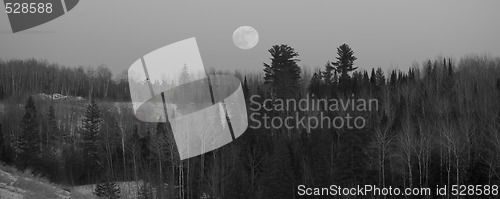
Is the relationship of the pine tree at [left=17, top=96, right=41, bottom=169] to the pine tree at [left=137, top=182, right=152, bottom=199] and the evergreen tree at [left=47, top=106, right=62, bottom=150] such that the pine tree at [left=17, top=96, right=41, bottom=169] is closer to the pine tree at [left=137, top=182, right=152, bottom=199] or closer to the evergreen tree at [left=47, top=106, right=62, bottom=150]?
the evergreen tree at [left=47, top=106, right=62, bottom=150]

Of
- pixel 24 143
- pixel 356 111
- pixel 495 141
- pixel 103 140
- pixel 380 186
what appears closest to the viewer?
pixel 495 141

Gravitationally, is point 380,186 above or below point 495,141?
below

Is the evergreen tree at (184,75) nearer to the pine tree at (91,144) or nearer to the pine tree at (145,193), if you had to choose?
the pine tree at (145,193)

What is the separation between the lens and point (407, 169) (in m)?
31.4

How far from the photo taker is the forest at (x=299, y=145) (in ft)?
100

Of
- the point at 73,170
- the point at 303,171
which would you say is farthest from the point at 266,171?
the point at 73,170

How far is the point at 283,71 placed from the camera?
44938mm

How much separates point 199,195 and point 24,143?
69.6 feet

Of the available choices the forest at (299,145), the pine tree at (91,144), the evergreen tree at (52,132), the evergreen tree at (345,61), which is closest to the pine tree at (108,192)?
the forest at (299,145)

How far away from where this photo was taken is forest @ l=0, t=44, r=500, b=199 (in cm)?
3058

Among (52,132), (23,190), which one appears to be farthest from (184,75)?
(23,190)

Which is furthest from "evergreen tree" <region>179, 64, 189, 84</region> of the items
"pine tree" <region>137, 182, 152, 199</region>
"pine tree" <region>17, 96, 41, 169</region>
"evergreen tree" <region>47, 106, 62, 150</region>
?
"evergreen tree" <region>47, 106, 62, 150</region>

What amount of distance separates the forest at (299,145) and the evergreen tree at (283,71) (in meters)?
0.10

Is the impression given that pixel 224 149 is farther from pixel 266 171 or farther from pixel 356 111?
pixel 356 111
